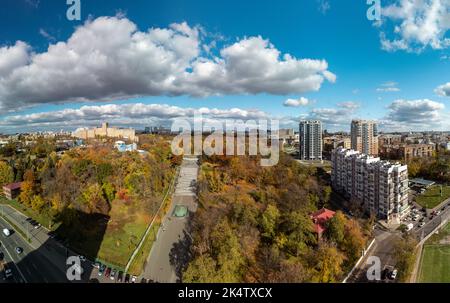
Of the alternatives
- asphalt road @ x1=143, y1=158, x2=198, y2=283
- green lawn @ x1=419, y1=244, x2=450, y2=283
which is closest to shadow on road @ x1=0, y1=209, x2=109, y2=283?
asphalt road @ x1=143, y1=158, x2=198, y2=283

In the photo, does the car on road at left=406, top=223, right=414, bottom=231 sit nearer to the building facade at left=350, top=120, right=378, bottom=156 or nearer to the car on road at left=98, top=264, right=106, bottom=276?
the car on road at left=98, top=264, right=106, bottom=276

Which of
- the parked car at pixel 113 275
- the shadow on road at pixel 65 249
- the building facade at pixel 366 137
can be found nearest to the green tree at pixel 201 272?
the parked car at pixel 113 275

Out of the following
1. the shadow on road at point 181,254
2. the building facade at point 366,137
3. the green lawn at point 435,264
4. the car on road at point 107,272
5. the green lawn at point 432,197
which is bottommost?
the green lawn at point 435,264

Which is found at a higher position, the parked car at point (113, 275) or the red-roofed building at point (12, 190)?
the red-roofed building at point (12, 190)

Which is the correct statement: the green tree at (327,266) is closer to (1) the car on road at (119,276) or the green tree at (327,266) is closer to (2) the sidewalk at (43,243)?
(1) the car on road at (119,276)

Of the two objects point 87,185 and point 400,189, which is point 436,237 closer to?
point 400,189
